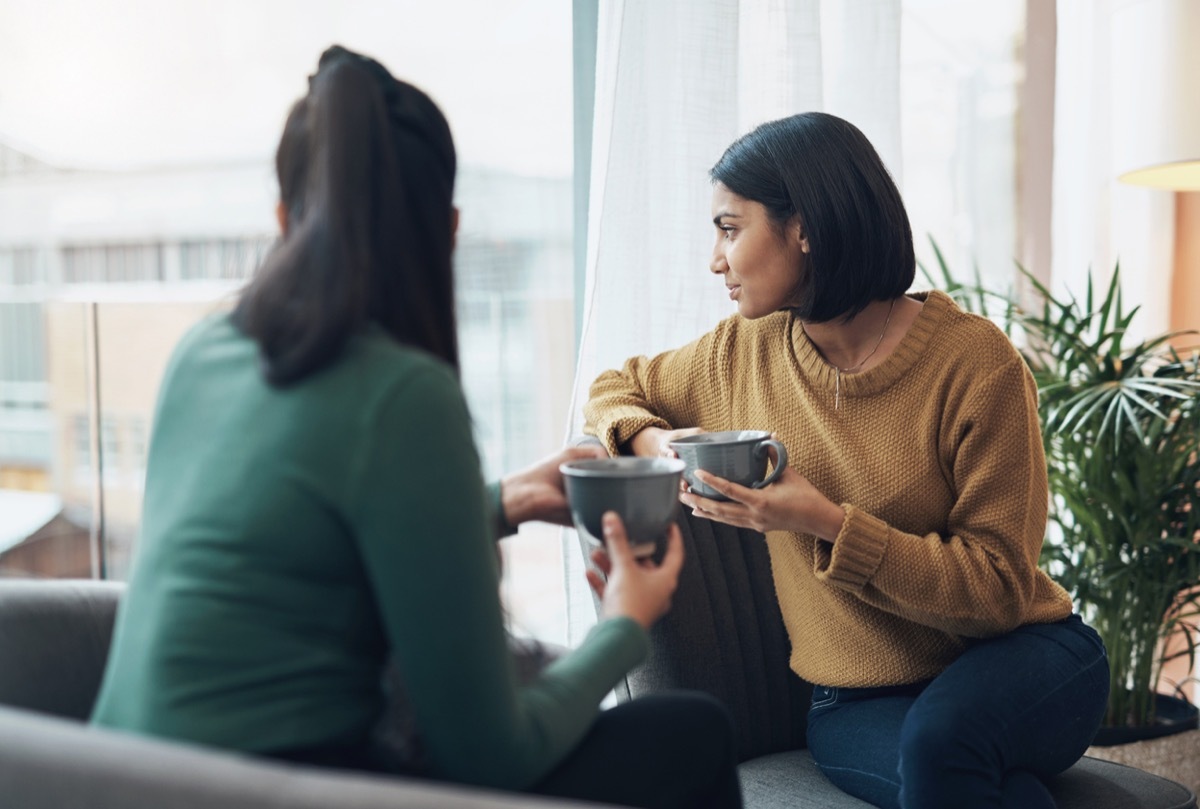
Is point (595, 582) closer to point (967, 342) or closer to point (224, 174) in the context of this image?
point (967, 342)

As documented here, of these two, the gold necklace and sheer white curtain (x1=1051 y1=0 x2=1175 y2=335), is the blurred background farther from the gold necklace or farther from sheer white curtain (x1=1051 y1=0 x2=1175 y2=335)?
sheer white curtain (x1=1051 y1=0 x2=1175 y2=335)

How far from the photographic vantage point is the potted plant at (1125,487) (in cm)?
204

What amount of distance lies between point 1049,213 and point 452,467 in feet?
8.31

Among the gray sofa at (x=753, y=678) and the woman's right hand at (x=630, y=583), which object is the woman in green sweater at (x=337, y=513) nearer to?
the woman's right hand at (x=630, y=583)

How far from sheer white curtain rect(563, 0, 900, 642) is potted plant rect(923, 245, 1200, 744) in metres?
0.59

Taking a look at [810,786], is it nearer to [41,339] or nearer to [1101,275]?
[41,339]

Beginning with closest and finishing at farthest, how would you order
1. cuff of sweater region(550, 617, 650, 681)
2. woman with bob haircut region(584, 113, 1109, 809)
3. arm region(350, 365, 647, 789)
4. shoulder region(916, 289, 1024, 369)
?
arm region(350, 365, 647, 789) → cuff of sweater region(550, 617, 650, 681) → woman with bob haircut region(584, 113, 1109, 809) → shoulder region(916, 289, 1024, 369)

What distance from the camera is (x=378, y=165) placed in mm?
851

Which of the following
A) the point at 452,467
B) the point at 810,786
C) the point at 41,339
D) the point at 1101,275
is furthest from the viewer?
the point at 1101,275

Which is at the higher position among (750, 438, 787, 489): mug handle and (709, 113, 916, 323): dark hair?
(709, 113, 916, 323): dark hair

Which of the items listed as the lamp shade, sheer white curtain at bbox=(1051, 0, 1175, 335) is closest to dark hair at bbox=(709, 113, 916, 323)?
the lamp shade

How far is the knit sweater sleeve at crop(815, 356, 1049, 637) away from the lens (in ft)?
4.22

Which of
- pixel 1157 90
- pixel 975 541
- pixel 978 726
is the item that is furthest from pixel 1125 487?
pixel 978 726

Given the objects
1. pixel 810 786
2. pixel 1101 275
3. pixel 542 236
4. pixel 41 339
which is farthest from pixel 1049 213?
pixel 41 339
